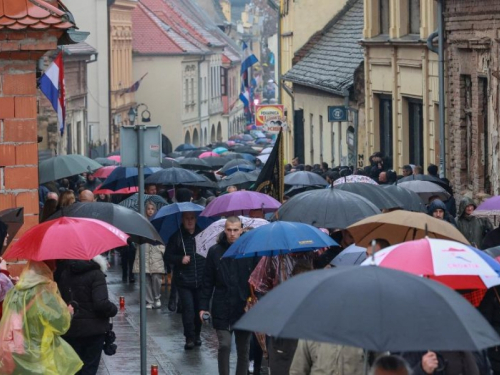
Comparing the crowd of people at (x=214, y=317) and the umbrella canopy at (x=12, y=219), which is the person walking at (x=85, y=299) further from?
the umbrella canopy at (x=12, y=219)

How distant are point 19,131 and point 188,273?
9.44ft

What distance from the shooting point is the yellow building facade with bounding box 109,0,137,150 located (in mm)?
63625

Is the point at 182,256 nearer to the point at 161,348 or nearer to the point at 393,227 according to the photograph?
the point at 161,348

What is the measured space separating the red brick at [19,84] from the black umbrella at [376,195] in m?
4.14

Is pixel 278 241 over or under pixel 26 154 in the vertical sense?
under

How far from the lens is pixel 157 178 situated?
932 inches

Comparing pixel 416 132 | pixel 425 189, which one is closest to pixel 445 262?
pixel 425 189

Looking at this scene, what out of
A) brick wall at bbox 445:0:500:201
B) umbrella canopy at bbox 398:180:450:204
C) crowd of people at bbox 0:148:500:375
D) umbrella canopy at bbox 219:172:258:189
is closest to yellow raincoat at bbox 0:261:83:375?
crowd of people at bbox 0:148:500:375

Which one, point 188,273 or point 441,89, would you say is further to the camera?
point 441,89

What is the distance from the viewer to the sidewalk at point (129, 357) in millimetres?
14164

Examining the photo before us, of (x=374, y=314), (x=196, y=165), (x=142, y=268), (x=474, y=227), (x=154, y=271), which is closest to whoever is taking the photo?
(x=374, y=314)

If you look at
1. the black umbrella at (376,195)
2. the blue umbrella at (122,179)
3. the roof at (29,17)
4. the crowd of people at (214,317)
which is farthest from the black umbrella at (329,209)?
the blue umbrella at (122,179)

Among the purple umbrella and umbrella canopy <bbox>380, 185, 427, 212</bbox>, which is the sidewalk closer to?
the purple umbrella

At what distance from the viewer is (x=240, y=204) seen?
1744cm
